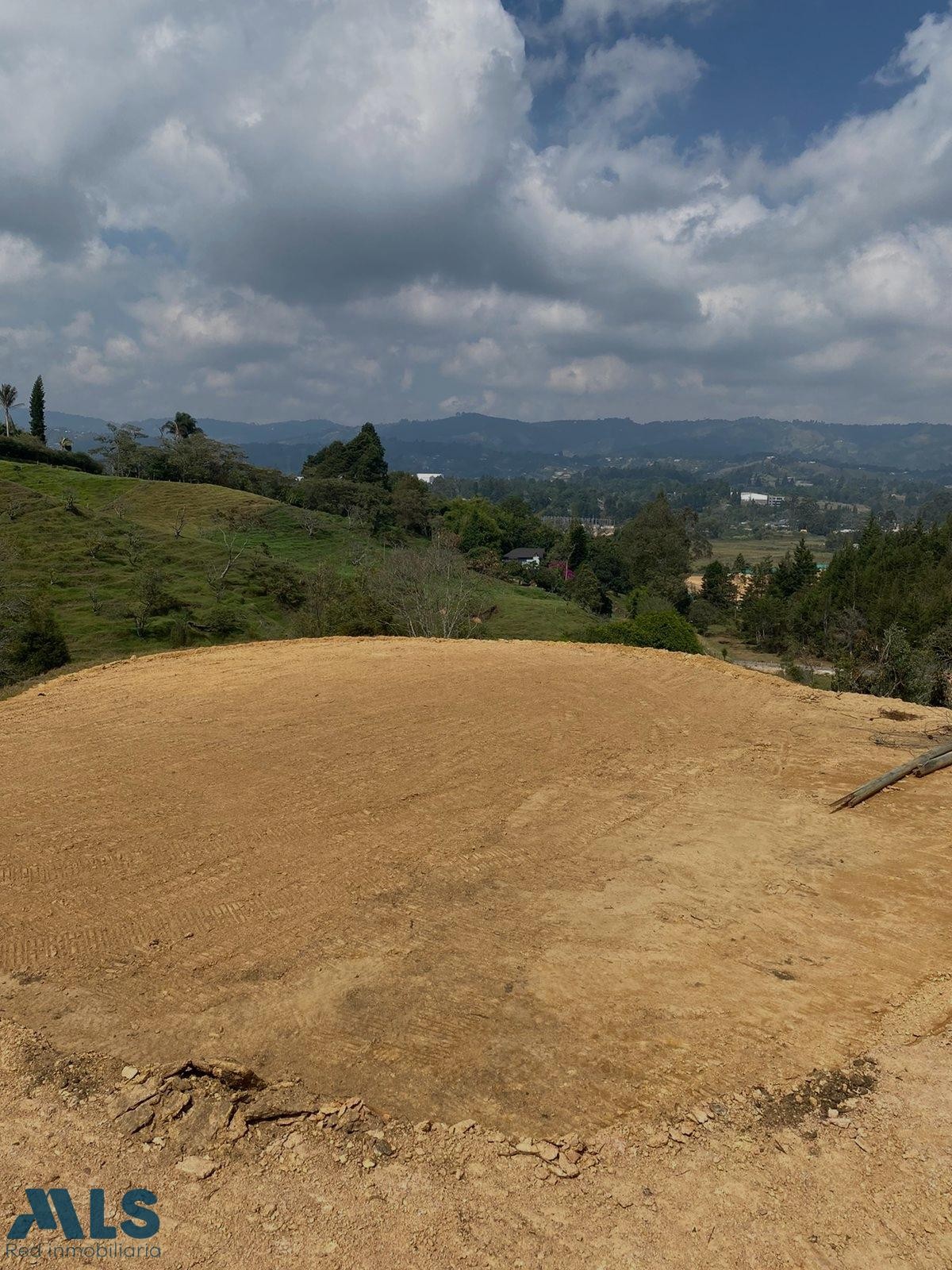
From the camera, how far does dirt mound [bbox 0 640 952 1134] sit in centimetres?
498

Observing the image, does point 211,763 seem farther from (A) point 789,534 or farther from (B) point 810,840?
(A) point 789,534

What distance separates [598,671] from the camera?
16000 millimetres

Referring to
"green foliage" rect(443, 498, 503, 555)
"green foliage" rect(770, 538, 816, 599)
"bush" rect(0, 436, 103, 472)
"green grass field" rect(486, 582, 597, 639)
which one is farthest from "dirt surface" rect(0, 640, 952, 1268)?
"green foliage" rect(443, 498, 503, 555)

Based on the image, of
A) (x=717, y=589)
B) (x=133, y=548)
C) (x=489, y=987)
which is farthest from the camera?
(x=717, y=589)

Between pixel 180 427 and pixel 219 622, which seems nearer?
pixel 219 622

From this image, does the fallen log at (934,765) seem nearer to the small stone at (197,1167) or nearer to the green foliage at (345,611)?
the small stone at (197,1167)

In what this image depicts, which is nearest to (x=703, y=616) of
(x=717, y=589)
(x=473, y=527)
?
(x=717, y=589)

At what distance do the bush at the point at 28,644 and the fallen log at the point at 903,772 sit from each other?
23486 mm

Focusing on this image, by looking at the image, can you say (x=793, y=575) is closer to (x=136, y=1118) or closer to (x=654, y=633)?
(x=654, y=633)

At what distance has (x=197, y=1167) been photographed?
13.2ft

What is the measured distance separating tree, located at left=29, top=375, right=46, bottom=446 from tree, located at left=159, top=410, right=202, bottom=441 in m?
13.3

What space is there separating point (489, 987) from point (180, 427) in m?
91.1

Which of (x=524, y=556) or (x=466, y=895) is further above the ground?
(x=466, y=895)

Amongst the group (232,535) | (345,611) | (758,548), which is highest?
(232,535)
